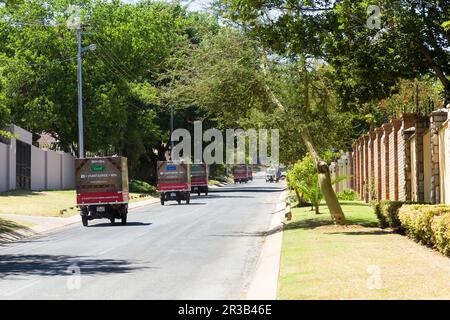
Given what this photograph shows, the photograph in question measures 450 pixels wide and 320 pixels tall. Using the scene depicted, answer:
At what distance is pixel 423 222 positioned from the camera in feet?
60.2

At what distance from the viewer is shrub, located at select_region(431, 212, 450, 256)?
624 inches

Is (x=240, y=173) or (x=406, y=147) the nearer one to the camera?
(x=406, y=147)

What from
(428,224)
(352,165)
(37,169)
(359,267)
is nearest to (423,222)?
(428,224)

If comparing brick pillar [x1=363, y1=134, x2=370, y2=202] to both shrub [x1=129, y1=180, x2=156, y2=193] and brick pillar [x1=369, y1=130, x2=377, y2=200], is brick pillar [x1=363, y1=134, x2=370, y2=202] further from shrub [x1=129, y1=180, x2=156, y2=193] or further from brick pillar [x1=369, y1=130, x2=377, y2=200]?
shrub [x1=129, y1=180, x2=156, y2=193]

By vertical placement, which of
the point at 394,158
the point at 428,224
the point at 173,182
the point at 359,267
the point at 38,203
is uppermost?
the point at 394,158

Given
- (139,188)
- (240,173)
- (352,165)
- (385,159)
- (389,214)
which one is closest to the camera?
(389,214)

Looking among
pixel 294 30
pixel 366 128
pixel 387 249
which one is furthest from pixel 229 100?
pixel 366 128

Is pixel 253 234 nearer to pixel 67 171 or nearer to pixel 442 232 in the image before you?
pixel 442 232

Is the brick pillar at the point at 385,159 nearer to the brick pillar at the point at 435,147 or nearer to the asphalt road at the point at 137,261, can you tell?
the asphalt road at the point at 137,261

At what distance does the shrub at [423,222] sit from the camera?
17.6 meters

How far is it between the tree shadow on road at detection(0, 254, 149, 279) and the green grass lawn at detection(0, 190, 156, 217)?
1847 cm

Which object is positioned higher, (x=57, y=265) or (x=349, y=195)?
(x=349, y=195)

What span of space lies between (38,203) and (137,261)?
2804cm
